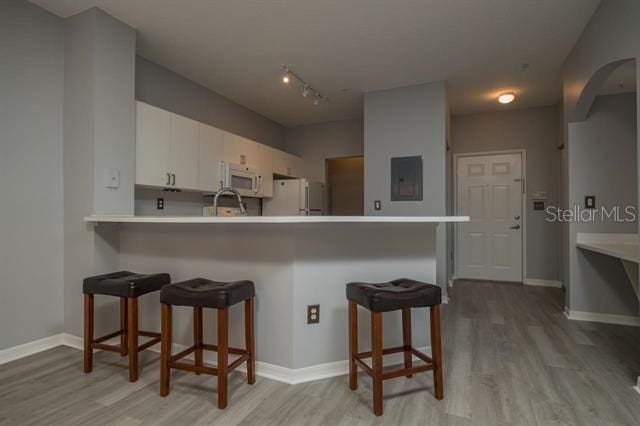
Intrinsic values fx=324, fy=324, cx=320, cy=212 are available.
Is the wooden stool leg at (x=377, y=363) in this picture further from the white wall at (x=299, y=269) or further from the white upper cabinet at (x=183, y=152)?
the white upper cabinet at (x=183, y=152)

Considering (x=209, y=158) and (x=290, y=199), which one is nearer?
(x=209, y=158)

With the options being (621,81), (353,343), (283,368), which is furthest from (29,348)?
(621,81)

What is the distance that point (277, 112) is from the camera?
503 cm

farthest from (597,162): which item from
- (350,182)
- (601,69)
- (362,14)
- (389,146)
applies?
(350,182)

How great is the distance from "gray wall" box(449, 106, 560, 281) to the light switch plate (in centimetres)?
486

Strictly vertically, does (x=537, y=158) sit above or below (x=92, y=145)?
above

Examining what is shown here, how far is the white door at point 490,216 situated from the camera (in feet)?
16.0

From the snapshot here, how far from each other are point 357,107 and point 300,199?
160 cm

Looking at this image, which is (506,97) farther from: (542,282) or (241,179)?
(241,179)

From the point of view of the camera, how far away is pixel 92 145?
2.40 meters

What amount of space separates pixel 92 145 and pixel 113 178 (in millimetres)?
272

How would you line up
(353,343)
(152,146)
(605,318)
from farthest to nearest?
(605,318)
(152,146)
(353,343)

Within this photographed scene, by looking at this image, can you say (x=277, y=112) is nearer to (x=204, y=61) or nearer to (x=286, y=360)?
(x=204, y=61)

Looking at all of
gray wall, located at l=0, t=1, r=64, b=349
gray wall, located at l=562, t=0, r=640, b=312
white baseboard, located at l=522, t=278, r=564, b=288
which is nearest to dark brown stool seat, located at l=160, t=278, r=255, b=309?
gray wall, located at l=0, t=1, r=64, b=349
